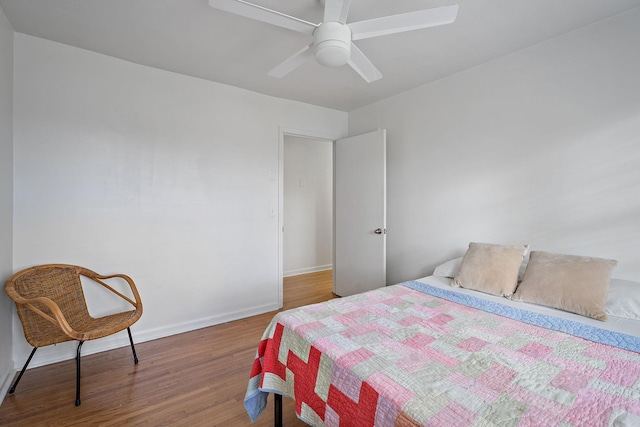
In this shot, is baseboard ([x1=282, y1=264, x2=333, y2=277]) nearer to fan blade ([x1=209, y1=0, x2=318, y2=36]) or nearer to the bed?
the bed

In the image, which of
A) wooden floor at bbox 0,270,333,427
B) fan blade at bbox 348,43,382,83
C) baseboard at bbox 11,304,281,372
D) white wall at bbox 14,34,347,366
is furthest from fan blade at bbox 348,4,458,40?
baseboard at bbox 11,304,281,372

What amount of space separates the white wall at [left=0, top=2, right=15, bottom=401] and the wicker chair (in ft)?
0.40

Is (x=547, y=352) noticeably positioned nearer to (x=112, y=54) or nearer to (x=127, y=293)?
(x=127, y=293)

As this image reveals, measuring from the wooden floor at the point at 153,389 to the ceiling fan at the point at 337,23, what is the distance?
6.84 ft

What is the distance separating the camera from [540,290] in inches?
71.2

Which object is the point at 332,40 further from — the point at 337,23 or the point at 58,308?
the point at 58,308

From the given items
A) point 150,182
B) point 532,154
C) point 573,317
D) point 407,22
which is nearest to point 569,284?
point 573,317

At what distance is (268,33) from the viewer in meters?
2.06

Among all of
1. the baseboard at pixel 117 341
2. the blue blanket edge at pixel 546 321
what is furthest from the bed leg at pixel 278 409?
the baseboard at pixel 117 341

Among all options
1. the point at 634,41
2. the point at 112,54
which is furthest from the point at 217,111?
→ the point at 634,41

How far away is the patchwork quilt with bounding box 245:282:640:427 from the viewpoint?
90 centimetres

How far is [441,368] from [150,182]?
268 centimetres

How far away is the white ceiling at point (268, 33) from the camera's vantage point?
1786mm

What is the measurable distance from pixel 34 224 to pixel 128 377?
4.42ft
